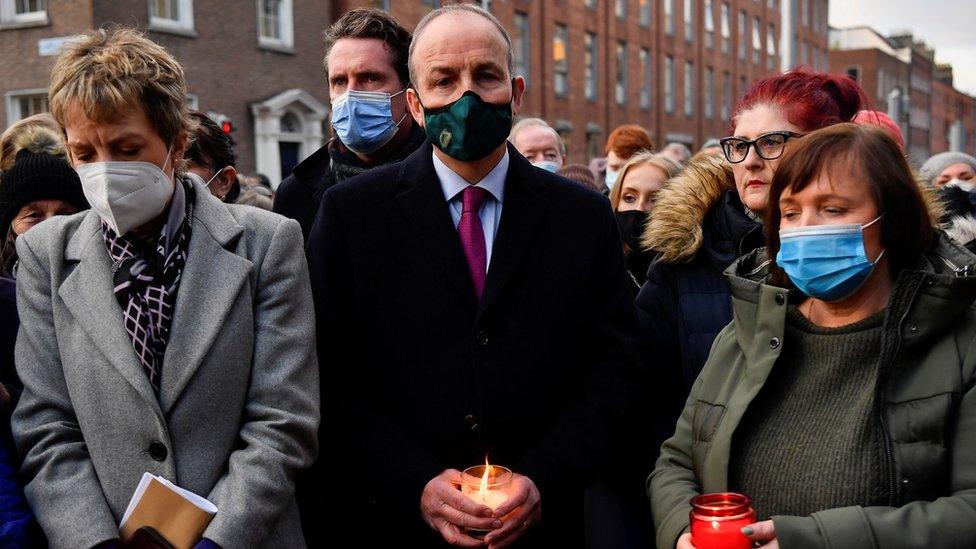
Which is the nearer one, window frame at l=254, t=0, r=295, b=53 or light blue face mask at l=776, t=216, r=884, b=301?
light blue face mask at l=776, t=216, r=884, b=301

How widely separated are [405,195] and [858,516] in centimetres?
153

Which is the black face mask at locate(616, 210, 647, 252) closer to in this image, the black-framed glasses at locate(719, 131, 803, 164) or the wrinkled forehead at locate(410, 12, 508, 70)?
the black-framed glasses at locate(719, 131, 803, 164)

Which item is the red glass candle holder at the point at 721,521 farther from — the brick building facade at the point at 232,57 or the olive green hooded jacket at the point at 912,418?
the brick building facade at the point at 232,57

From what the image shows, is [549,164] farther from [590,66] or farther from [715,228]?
[590,66]

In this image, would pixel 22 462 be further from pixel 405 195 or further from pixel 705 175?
pixel 705 175

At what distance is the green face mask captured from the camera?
260cm

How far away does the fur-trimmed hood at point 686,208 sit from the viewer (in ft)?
10.4

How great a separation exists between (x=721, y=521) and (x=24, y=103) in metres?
17.7

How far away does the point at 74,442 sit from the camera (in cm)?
231

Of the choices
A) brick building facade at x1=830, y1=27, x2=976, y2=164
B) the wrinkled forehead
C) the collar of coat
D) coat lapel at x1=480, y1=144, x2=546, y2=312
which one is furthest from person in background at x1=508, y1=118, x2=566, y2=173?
brick building facade at x1=830, y1=27, x2=976, y2=164

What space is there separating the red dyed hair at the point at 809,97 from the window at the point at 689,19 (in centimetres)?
3820

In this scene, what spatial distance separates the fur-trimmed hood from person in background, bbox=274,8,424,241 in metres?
1.13

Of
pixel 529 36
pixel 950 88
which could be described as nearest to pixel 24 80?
pixel 529 36

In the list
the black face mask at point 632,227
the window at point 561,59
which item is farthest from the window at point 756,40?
the black face mask at point 632,227
